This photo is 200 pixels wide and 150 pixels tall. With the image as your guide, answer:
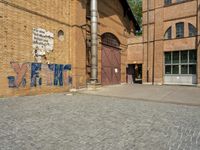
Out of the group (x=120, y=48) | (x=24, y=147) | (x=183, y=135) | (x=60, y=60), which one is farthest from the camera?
(x=120, y=48)

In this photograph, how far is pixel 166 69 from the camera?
2302 cm

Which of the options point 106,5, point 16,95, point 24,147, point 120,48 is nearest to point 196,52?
point 120,48

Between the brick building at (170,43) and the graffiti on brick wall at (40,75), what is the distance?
1171 cm

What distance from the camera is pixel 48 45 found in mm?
14266

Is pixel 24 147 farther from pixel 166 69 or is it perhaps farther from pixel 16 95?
pixel 166 69

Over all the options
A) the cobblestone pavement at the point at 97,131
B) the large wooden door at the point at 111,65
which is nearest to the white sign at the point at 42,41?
the cobblestone pavement at the point at 97,131

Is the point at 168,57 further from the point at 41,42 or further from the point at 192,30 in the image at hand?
the point at 41,42

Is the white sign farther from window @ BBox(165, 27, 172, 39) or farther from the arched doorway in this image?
window @ BBox(165, 27, 172, 39)

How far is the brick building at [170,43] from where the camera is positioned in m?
21.1

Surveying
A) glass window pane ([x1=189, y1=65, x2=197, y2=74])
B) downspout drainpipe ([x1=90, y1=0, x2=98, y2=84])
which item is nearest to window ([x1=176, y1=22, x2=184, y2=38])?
glass window pane ([x1=189, y1=65, x2=197, y2=74])

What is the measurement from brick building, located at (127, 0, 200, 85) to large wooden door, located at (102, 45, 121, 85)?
10.1 ft

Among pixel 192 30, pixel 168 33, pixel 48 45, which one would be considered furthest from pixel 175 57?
pixel 48 45

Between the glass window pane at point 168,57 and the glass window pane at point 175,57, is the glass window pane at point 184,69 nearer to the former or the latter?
the glass window pane at point 175,57

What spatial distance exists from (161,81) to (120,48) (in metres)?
6.27
